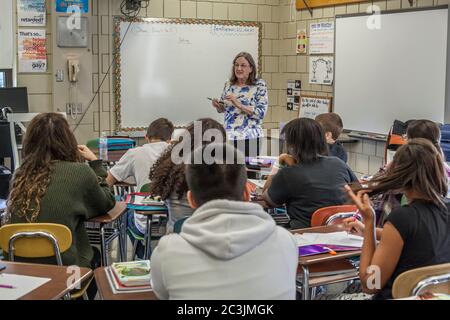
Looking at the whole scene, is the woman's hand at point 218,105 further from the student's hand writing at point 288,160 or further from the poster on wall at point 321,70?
the student's hand writing at point 288,160

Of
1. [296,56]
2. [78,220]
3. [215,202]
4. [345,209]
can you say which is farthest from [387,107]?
[215,202]

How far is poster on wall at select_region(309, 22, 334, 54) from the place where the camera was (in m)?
6.54

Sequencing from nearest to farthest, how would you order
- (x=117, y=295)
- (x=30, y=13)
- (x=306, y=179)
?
1. (x=117, y=295)
2. (x=306, y=179)
3. (x=30, y=13)

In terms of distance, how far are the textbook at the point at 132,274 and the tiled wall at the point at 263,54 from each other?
4.11 meters

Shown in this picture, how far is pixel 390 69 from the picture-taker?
18.7 ft

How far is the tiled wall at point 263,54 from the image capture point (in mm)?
6289

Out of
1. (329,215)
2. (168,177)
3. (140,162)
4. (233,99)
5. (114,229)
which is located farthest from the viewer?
(233,99)

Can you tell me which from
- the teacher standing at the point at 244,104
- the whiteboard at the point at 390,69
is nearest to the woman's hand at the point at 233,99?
the teacher standing at the point at 244,104

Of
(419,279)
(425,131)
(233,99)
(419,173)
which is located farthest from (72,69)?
(419,279)

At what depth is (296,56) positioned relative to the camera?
7266 millimetres

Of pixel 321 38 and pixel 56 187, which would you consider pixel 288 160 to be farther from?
pixel 321 38

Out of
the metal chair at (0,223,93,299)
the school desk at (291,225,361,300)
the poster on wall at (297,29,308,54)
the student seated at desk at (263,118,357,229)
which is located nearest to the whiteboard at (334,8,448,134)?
the poster on wall at (297,29,308,54)

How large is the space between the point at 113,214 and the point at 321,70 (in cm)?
410

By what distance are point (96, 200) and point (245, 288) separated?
5.07 ft
